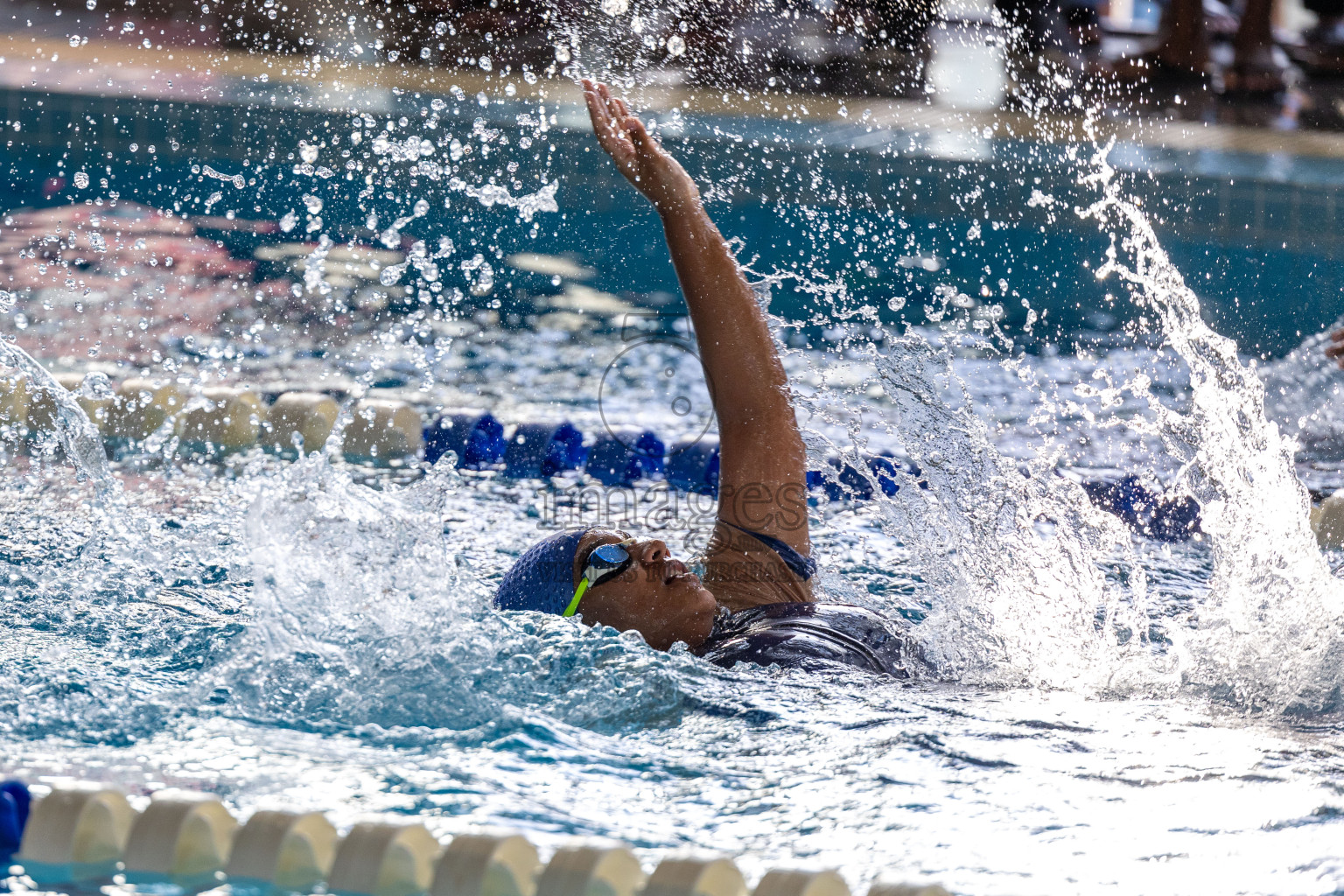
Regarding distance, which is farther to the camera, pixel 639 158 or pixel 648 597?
pixel 639 158

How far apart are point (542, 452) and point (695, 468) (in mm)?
495

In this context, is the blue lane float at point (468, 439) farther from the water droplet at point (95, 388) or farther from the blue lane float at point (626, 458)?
the water droplet at point (95, 388)

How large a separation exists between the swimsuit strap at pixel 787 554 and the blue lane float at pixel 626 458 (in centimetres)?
172

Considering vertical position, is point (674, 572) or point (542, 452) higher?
point (674, 572)

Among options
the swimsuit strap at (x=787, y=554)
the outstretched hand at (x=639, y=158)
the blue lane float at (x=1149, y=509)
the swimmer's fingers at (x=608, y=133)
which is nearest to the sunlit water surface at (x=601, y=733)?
the swimsuit strap at (x=787, y=554)

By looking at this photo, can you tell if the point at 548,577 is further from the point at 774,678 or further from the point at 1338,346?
the point at 1338,346

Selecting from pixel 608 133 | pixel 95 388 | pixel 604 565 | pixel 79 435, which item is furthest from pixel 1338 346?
pixel 95 388

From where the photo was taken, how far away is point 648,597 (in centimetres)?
198

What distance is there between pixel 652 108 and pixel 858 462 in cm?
488

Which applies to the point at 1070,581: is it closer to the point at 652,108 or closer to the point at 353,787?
the point at 353,787

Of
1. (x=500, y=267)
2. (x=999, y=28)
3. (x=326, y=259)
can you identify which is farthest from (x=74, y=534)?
(x=999, y=28)

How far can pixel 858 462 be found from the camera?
8.30 ft

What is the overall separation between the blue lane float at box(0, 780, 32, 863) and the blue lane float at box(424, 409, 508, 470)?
104 inches

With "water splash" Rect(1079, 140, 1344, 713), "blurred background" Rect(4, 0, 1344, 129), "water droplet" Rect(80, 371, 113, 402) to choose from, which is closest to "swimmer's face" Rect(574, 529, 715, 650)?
"water splash" Rect(1079, 140, 1344, 713)
